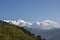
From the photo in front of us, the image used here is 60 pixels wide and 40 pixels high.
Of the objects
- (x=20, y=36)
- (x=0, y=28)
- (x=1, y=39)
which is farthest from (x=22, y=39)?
(x=1, y=39)

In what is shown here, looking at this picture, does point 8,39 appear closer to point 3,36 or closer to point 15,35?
point 3,36

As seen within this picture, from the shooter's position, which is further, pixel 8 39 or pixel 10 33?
pixel 10 33

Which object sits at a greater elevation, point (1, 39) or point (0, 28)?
point (0, 28)

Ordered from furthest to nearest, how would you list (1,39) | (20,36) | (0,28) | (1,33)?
(20,36) < (0,28) < (1,33) < (1,39)

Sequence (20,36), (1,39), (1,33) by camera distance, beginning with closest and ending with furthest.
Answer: (1,39), (1,33), (20,36)

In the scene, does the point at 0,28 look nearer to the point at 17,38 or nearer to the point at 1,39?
the point at 17,38

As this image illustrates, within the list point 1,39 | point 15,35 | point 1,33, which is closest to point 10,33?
point 15,35

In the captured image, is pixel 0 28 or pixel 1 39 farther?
pixel 0 28

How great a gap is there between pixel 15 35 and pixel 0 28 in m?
5.33

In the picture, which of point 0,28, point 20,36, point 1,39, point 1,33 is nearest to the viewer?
point 1,39

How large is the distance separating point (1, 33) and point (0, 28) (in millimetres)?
4907

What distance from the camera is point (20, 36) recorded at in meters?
64.8

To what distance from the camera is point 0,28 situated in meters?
60.4

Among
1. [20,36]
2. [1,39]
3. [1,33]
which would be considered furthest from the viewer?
[20,36]
